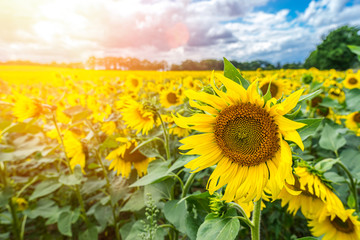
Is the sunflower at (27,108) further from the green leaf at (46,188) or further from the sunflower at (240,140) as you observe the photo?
the sunflower at (240,140)

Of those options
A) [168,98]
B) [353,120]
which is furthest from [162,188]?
[353,120]

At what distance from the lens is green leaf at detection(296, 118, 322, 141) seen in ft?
2.79

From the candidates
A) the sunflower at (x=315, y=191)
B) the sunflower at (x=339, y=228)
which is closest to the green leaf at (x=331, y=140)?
the sunflower at (x=339, y=228)

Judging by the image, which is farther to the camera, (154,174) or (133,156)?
(133,156)

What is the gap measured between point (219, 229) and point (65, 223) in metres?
1.75

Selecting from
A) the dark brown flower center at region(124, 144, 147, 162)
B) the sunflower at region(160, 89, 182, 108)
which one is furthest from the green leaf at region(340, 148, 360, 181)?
the sunflower at region(160, 89, 182, 108)

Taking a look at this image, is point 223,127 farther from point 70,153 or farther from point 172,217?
point 70,153

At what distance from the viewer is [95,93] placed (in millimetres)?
4738

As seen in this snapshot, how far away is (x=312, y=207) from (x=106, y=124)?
2.30 meters

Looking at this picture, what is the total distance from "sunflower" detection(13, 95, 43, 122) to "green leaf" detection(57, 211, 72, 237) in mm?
983

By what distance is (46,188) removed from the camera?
2.13 metres

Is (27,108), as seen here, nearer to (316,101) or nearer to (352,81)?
(316,101)

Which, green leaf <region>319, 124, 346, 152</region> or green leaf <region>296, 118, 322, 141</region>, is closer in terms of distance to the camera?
green leaf <region>296, 118, 322, 141</region>

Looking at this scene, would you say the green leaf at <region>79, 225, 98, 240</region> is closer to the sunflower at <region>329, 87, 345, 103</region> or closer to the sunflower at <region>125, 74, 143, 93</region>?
the sunflower at <region>125, 74, 143, 93</region>
